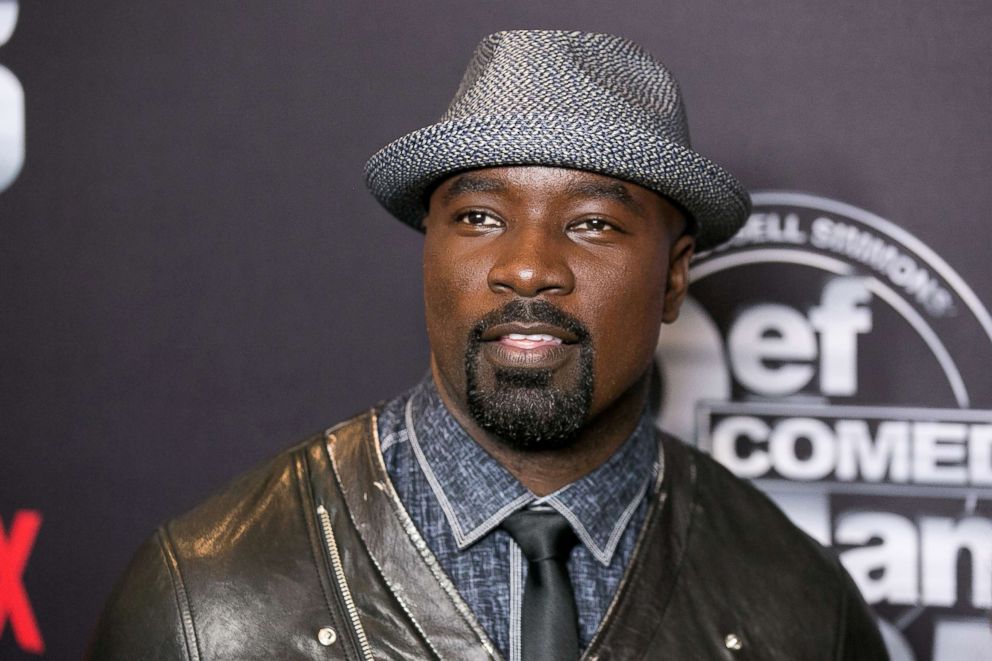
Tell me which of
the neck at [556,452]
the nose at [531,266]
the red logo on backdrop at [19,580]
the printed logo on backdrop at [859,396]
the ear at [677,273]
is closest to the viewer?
the nose at [531,266]

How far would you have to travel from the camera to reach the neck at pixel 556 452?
4.66 feet

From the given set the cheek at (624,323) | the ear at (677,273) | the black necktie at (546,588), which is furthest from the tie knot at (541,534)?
the ear at (677,273)

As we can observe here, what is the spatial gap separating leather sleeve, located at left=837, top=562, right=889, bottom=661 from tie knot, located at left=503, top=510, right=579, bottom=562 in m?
0.36

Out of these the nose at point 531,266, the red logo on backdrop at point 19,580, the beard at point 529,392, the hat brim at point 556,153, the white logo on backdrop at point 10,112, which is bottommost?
the red logo on backdrop at point 19,580

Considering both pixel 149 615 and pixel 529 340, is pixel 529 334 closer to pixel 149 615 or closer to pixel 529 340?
pixel 529 340

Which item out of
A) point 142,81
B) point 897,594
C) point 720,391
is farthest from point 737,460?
point 142,81

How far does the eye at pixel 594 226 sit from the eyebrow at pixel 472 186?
8cm

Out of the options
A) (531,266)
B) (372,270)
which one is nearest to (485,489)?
(531,266)

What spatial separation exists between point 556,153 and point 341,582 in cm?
48

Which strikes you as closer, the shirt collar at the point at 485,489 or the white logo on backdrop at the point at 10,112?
→ the shirt collar at the point at 485,489

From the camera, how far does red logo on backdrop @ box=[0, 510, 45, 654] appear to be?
212cm

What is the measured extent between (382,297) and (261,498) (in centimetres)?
70

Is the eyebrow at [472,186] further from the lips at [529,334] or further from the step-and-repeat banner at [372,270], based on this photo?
the step-and-repeat banner at [372,270]

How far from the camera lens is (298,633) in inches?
52.9
